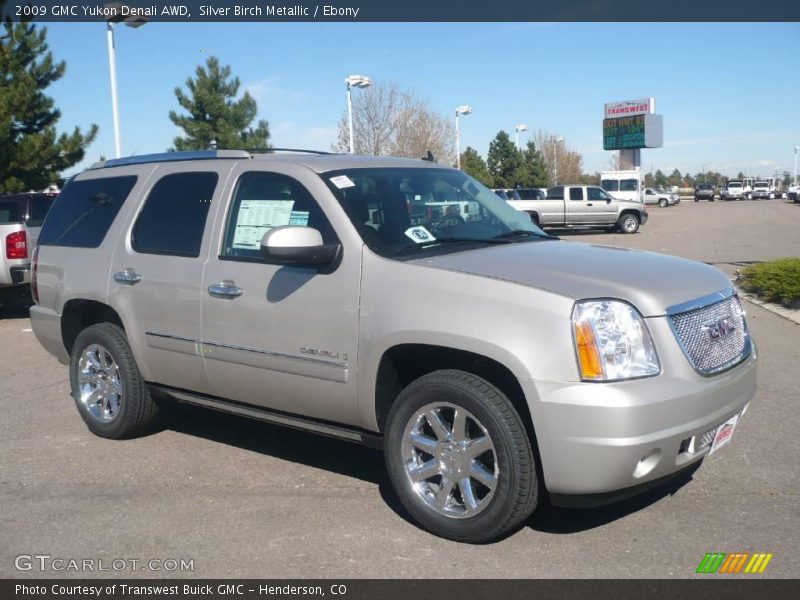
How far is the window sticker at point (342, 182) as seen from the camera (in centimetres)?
477

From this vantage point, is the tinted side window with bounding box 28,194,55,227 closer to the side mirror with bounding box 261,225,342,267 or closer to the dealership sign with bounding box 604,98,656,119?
the side mirror with bounding box 261,225,342,267

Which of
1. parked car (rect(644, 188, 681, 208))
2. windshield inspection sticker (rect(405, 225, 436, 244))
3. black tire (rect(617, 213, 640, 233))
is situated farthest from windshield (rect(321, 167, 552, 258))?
parked car (rect(644, 188, 681, 208))

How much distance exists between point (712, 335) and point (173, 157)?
371 cm

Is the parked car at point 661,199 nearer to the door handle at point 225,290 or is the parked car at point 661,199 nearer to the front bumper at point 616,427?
the door handle at point 225,290

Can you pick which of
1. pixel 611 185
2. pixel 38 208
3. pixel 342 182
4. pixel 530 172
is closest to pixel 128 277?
pixel 342 182

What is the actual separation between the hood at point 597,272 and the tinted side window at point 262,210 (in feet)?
2.81

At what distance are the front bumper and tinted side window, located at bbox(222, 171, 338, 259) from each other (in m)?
1.77

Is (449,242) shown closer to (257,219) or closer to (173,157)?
(257,219)

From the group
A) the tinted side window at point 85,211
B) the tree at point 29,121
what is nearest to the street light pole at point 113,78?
the tree at point 29,121

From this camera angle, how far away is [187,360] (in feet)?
17.2

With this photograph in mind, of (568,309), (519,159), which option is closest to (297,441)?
(568,309)

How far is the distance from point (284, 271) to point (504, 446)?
1632 millimetres

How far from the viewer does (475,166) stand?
4669 cm

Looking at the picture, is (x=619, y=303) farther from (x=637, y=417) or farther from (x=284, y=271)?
(x=284, y=271)
